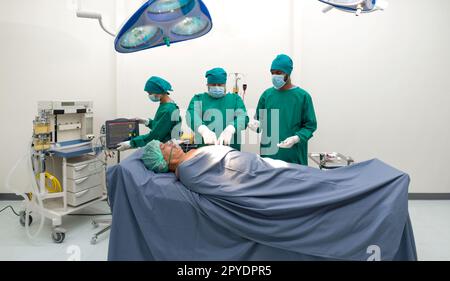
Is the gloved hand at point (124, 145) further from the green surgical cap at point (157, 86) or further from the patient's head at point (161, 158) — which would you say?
the patient's head at point (161, 158)

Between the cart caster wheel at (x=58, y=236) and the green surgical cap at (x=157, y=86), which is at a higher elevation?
the green surgical cap at (x=157, y=86)

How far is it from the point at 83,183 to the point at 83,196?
0.11 m

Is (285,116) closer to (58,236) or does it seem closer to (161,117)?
(161,117)

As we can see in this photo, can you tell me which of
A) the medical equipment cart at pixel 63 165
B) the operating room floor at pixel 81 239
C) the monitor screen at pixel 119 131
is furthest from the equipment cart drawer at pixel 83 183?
the monitor screen at pixel 119 131

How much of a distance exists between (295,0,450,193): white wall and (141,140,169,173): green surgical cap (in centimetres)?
187

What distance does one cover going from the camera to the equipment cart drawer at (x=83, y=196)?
8.00 feet

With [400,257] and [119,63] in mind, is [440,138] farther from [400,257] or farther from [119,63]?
[119,63]

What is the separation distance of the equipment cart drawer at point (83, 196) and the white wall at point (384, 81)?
86.5 inches

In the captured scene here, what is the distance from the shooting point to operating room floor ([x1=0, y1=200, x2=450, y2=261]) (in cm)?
205

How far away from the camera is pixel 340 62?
121 inches

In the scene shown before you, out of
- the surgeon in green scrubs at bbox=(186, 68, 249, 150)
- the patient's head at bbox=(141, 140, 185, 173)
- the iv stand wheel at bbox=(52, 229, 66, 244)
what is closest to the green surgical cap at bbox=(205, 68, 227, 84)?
the surgeon in green scrubs at bbox=(186, 68, 249, 150)

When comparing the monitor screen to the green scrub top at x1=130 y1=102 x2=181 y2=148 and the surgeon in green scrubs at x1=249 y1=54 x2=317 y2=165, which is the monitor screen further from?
the surgeon in green scrubs at x1=249 y1=54 x2=317 y2=165

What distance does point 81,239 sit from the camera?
2.28 m

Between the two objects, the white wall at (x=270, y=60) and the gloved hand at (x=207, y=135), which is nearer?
the gloved hand at (x=207, y=135)
